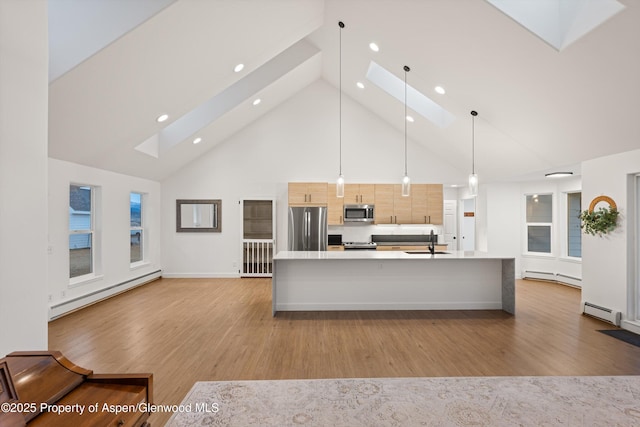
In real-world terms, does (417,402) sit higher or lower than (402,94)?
lower

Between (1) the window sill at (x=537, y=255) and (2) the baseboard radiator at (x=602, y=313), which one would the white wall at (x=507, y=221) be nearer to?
(1) the window sill at (x=537, y=255)

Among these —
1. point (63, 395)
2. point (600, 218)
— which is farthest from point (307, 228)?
point (63, 395)

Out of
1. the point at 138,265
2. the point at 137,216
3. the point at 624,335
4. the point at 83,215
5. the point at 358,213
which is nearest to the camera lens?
the point at 624,335

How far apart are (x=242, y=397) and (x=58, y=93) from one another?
343 centimetres

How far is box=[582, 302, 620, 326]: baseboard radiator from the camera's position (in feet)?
14.3

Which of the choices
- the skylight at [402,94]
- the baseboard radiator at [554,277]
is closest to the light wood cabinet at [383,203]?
the skylight at [402,94]

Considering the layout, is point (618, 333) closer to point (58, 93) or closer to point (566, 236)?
point (566, 236)

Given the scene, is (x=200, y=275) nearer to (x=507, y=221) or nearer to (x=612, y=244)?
(x=507, y=221)

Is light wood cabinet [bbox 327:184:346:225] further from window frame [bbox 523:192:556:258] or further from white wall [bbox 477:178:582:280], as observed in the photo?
window frame [bbox 523:192:556:258]

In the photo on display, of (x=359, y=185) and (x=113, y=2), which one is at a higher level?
(x=113, y=2)

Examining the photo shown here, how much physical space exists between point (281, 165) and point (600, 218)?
19.4 ft

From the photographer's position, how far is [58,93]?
3.43 meters

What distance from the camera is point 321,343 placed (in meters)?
3.81

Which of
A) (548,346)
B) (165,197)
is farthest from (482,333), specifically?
(165,197)
